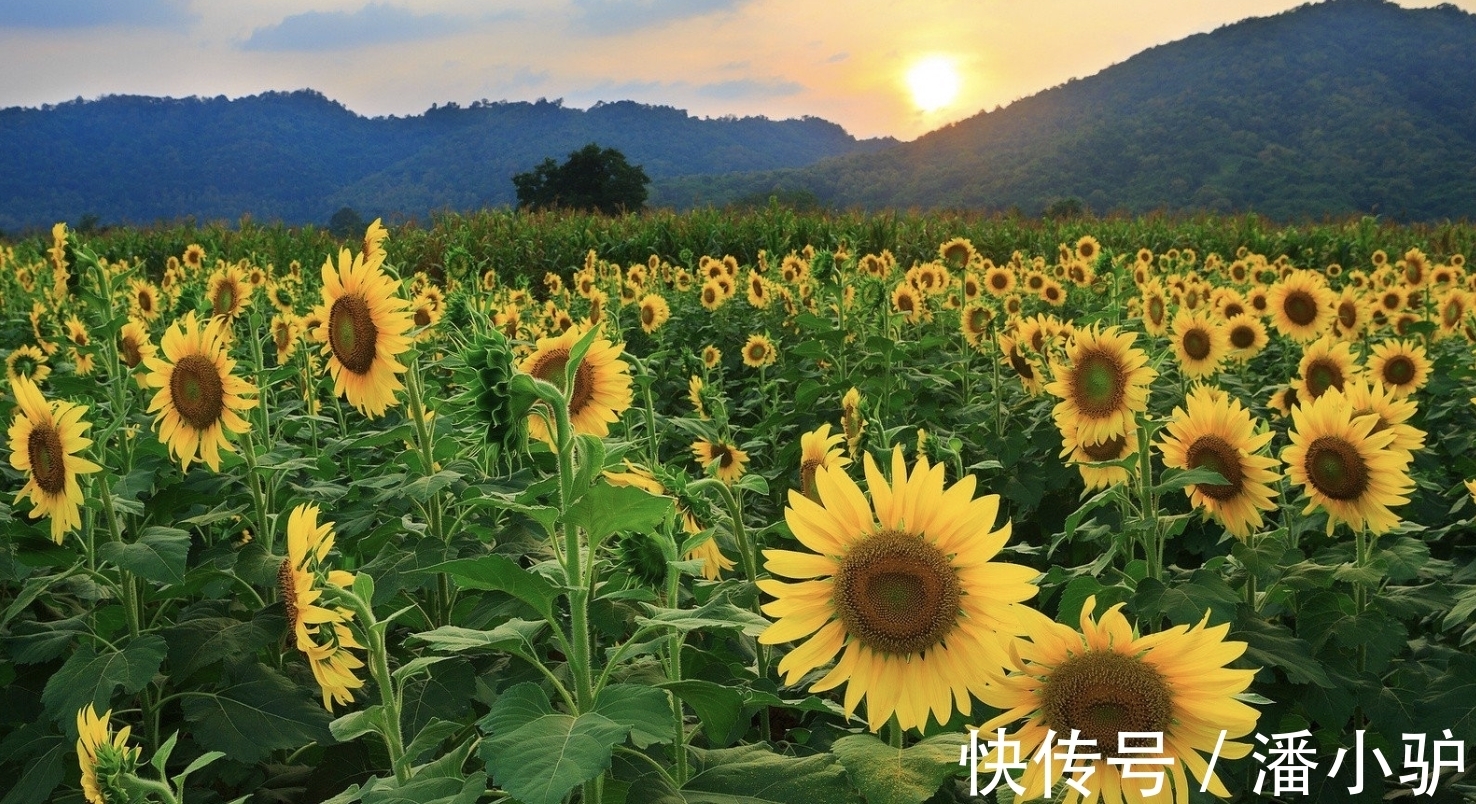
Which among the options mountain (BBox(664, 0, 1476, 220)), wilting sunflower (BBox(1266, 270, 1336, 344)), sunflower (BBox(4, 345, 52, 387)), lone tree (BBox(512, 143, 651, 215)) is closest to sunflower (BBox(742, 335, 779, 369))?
wilting sunflower (BBox(1266, 270, 1336, 344))

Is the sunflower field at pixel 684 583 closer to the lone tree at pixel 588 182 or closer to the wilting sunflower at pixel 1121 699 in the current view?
the wilting sunflower at pixel 1121 699

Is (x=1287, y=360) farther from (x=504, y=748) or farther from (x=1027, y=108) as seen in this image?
(x=1027, y=108)

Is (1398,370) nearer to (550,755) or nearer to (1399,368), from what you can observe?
(1399,368)

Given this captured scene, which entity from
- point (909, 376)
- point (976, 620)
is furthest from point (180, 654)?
point (909, 376)

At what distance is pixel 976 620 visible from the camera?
1489 mm

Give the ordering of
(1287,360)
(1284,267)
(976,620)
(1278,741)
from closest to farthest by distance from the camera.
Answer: (976,620), (1278,741), (1287,360), (1284,267)

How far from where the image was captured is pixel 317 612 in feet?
5.51

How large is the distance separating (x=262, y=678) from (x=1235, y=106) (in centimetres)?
9588

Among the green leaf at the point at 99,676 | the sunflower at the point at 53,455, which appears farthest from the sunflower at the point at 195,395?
the green leaf at the point at 99,676

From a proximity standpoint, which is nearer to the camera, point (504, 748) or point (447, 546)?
point (504, 748)

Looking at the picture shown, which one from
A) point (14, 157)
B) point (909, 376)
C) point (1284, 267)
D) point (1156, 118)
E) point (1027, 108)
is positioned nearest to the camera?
point (909, 376)

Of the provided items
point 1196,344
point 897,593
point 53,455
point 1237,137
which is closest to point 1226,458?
point 897,593

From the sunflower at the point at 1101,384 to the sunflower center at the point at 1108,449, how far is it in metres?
0.32

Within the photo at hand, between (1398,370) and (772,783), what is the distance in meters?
4.77
